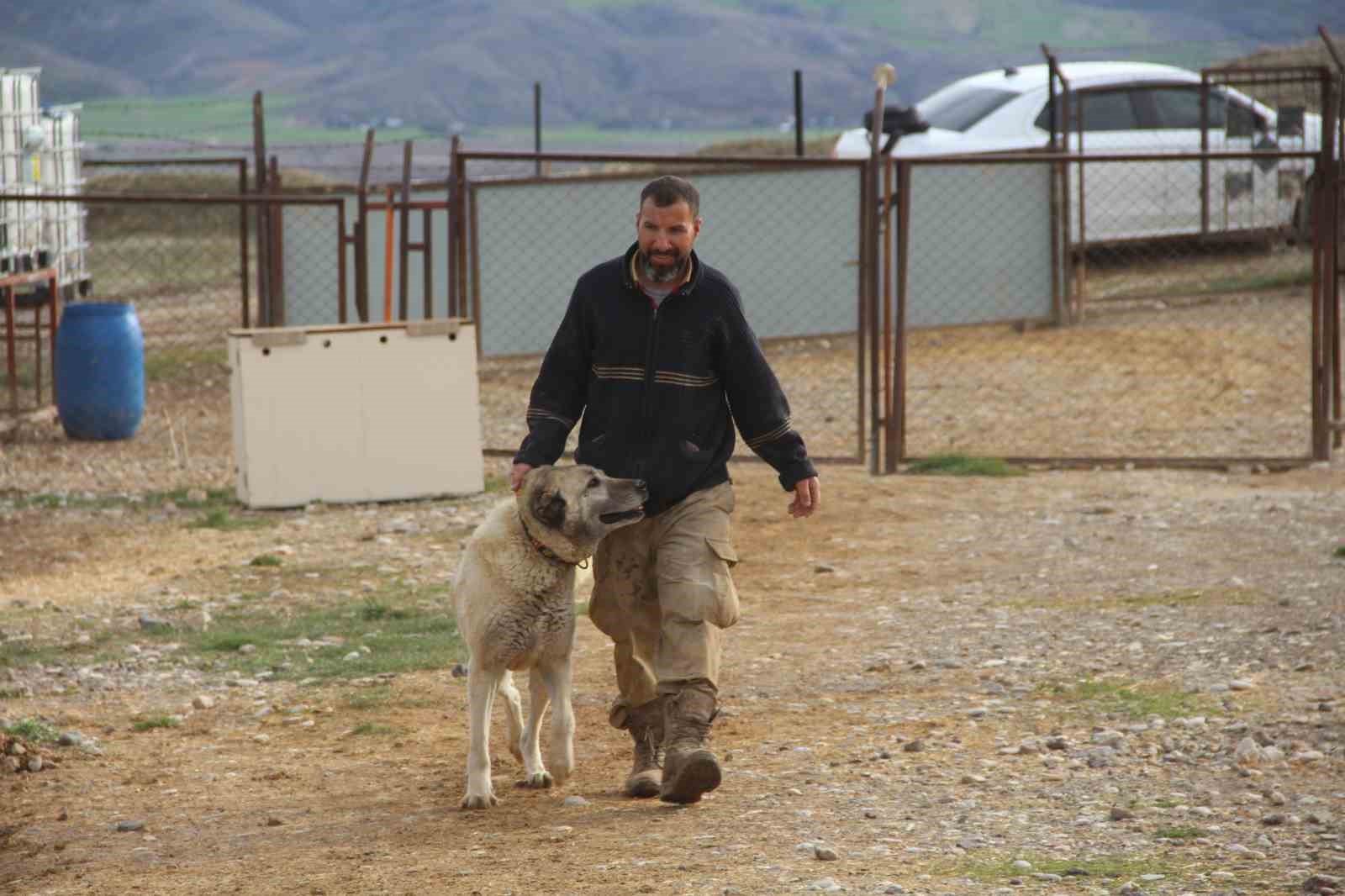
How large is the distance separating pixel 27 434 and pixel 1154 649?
29.4 ft

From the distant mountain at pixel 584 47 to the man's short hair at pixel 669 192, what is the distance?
195 feet

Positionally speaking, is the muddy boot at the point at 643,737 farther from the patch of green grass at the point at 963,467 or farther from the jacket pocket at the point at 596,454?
the patch of green grass at the point at 963,467

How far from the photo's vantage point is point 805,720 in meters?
6.34

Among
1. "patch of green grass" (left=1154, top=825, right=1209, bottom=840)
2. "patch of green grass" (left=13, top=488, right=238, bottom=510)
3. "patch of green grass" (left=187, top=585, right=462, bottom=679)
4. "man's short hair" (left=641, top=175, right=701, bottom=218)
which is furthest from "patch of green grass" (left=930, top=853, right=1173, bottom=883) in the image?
"patch of green grass" (left=13, top=488, right=238, bottom=510)

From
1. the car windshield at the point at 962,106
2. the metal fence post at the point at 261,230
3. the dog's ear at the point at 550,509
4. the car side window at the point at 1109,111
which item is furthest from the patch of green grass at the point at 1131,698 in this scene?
the car side window at the point at 1109,111

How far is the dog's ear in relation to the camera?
5.32m

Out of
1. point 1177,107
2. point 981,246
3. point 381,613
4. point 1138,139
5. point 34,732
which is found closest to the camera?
point 34,732

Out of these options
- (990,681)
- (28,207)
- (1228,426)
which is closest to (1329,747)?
(990,681)

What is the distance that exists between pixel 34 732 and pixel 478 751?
1.87 metres

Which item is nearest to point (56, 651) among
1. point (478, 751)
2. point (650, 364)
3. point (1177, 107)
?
point (478, 751)

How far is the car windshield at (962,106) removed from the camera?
733 inches

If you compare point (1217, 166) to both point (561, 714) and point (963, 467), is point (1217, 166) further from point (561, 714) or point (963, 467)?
point (561, 714)

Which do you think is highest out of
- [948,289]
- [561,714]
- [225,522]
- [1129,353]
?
[948,289]

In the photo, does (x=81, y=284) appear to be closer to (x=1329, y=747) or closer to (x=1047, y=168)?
(x=1047, y=168)
